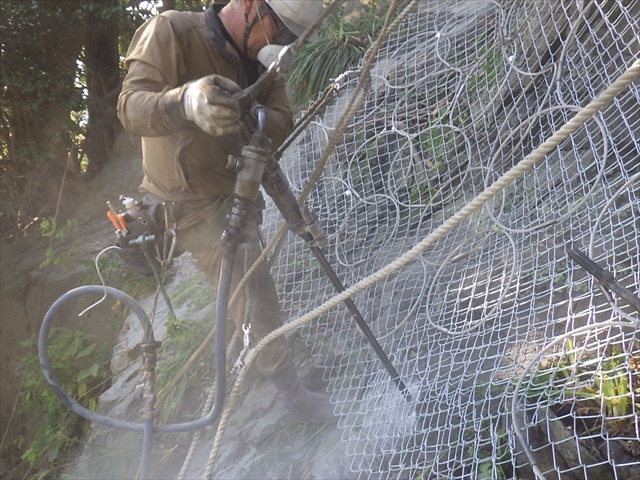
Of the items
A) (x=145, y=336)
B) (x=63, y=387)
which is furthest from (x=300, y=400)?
(x=63, y=387)

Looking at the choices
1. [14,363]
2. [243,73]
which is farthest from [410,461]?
[14,363]

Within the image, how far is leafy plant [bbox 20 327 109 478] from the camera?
3.79m

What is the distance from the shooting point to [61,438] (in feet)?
12.4

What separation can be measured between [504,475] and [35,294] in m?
4.54

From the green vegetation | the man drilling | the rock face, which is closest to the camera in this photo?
the man drilling

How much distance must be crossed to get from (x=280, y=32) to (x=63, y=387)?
3234mm

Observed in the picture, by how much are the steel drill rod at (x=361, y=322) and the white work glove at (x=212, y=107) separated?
2.11ft

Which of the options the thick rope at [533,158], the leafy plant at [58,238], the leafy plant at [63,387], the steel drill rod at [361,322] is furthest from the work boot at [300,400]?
the leafy plant at [58,238]

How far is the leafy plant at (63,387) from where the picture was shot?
3.79 m

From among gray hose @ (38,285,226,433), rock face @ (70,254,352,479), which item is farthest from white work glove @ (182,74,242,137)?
rock face @ (70,254,352,479)

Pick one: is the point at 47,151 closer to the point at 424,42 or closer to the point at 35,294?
the point at 35,294

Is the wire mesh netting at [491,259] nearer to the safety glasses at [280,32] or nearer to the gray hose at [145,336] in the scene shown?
the gray hose at [145,336]

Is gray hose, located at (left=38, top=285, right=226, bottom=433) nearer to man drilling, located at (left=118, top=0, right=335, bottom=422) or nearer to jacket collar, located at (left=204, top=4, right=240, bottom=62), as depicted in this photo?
man drilling, located at (left=118, top=0, right=335, bottom=422)

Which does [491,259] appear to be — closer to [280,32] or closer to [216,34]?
[280,32]
